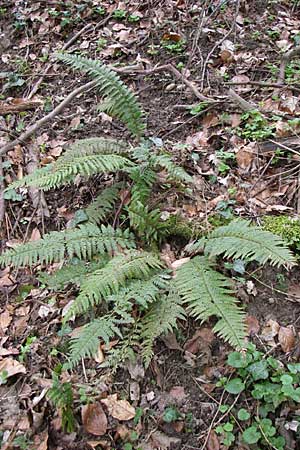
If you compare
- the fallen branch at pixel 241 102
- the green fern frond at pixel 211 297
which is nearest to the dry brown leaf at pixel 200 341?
the green fern frond at pixel 211 297

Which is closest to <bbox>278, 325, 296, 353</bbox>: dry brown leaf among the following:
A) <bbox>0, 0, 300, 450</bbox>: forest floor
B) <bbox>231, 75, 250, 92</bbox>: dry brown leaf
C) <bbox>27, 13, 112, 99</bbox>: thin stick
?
<bbox>0, 0, 300, 450</bbox>: forest floor

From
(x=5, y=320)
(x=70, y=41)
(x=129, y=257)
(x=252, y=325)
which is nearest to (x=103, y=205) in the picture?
(x=129, y=257)

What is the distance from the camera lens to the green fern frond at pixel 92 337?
2779 millimetres

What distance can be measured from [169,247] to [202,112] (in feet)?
5.07

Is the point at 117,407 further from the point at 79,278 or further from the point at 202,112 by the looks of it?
the point at 202,112

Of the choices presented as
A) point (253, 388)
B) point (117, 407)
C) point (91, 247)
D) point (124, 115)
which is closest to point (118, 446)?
point (117, 407)

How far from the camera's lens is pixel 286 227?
136 inches

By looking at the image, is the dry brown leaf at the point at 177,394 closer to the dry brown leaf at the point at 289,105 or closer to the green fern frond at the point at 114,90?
the green fern frond at the point at 114,90

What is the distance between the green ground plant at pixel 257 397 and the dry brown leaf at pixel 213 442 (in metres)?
0.03

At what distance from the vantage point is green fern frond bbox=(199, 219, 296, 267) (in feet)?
9.47

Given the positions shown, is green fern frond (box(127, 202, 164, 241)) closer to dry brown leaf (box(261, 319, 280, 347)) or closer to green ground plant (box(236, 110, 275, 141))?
dry brown leaf (box(261, 319, 280, 347))

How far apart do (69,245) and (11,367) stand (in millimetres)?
910

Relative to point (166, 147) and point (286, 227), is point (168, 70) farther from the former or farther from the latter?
point (286, 227)

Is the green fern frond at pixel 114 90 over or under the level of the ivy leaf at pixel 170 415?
over
